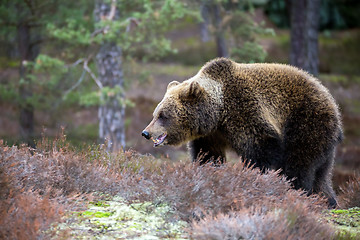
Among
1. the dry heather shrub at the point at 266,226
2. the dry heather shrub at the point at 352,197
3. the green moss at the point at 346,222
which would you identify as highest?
the dry heather shrub at the point at 266,226

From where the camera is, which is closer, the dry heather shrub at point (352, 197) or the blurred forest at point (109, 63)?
the blurred forest at point (109, 63)

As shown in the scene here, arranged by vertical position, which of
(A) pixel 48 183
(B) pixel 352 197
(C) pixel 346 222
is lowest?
(B) pixel 352 197

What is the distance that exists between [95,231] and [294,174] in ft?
9.92

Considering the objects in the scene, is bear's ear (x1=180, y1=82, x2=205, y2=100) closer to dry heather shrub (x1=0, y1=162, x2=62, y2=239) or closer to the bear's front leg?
the bear's front leg

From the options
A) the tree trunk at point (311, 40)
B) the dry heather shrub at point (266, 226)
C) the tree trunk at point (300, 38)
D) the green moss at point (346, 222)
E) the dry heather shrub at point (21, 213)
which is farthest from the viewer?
the tree trunk at point (311, 40)

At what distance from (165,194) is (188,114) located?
1632 mm

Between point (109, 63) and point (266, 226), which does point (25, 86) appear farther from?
point (266, 226)

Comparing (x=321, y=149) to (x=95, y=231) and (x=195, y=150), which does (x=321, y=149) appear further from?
(x=95, y=231)

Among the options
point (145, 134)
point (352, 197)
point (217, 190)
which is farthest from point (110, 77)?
point (217, 190)

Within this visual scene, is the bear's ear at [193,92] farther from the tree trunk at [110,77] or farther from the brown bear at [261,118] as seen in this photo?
the tree trunk at [110,77]

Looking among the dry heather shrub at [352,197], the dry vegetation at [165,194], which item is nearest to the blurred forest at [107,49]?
the dry vegetation at [165,194]

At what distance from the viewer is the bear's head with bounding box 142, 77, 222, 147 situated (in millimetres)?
6191

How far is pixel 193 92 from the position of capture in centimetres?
622

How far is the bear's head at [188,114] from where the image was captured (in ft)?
20.3
